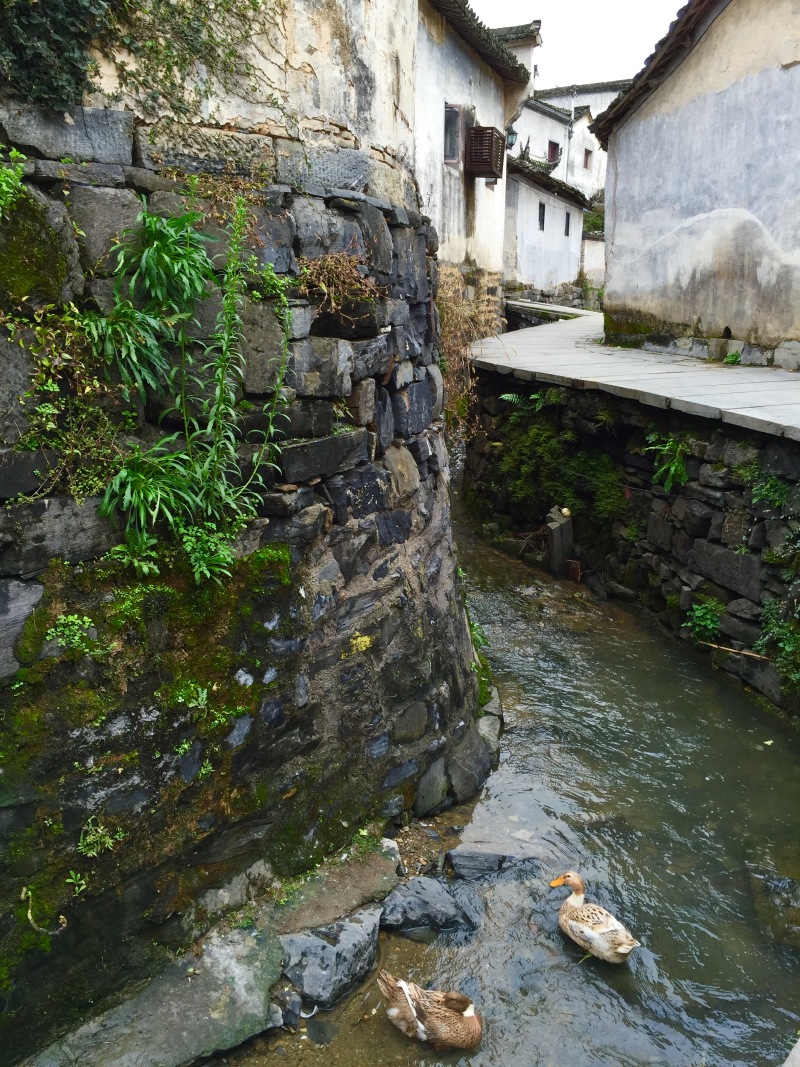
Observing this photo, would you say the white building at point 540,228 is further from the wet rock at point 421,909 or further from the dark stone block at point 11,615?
the dark stone block at point 11,615

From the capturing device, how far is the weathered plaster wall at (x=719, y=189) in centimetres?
929

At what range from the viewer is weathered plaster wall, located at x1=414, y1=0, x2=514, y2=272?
12.7 metres

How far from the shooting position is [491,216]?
16734 mm

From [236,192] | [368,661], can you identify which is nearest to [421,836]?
[368,661]

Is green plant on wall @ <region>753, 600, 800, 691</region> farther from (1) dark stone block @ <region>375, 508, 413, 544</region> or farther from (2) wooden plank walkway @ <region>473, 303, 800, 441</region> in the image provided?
(1) dark stone block @ <region>375, 508, 413, 544</region>

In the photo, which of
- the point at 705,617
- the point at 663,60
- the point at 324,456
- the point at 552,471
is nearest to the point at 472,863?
the point at 324,456

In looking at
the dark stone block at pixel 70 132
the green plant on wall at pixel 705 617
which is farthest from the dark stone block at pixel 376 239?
the green plant on wall at pixel 705 617

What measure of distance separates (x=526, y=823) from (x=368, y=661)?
170 centimetres

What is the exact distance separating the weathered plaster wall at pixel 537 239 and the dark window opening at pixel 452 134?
5.84m

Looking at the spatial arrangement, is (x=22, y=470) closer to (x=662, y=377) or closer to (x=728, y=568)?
(x=728, y=568)

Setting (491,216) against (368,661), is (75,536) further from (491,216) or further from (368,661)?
(491,216)

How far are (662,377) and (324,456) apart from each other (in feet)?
21.4

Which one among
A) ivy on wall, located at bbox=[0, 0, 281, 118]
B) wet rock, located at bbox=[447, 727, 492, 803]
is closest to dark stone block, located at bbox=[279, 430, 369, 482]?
ivy on wall, located at bbox=[0, 0, 281, 118]

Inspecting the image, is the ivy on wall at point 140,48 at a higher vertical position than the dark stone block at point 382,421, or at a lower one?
higher
